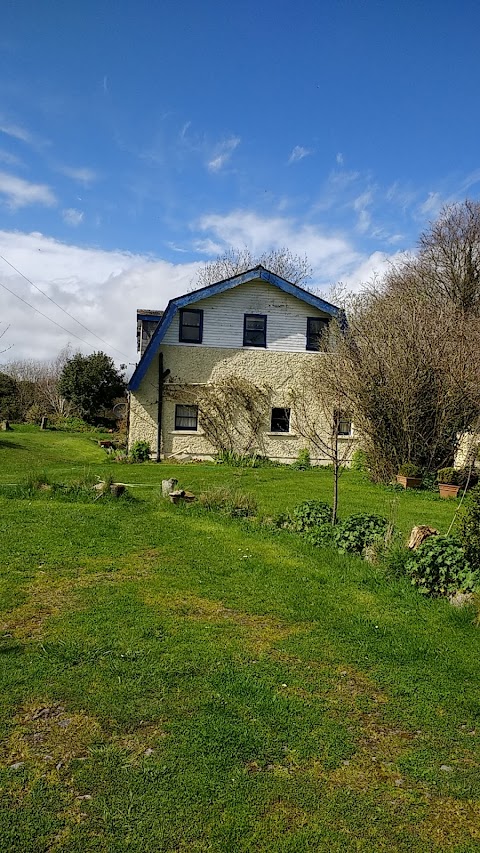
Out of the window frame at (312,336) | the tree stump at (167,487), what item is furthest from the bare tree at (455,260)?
the tree stump at (167,487)

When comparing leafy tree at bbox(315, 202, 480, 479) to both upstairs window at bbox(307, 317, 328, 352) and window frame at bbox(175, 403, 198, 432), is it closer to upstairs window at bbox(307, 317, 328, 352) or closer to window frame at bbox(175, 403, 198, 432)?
upstairs window at bbox(307, 317, 328, 352)

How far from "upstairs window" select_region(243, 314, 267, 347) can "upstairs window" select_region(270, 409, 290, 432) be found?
2.67m

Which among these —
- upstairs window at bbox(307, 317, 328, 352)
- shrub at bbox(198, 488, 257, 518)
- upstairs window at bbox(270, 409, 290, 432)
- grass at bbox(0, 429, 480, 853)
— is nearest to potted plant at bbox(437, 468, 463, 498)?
shrub at bbox(198, 488, 257, 518)

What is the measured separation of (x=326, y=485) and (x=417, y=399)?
3.54m

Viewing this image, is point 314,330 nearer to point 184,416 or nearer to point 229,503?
point 184,416

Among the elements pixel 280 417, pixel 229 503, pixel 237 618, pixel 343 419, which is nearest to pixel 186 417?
pixel 280 417

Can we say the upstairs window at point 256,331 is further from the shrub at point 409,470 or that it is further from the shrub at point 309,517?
the shrub at point 309,517

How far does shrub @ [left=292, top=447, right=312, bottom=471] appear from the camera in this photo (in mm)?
20125

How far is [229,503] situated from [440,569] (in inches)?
177

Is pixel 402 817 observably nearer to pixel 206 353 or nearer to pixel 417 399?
pixel 417 399

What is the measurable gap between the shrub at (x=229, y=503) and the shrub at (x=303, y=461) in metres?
9.86

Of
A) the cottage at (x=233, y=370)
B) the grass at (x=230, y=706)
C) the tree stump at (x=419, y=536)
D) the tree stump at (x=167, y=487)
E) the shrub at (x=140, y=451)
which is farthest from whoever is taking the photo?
the cottage at (x=233, y=370)

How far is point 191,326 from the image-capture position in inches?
816

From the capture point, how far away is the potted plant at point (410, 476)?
1525 cm
